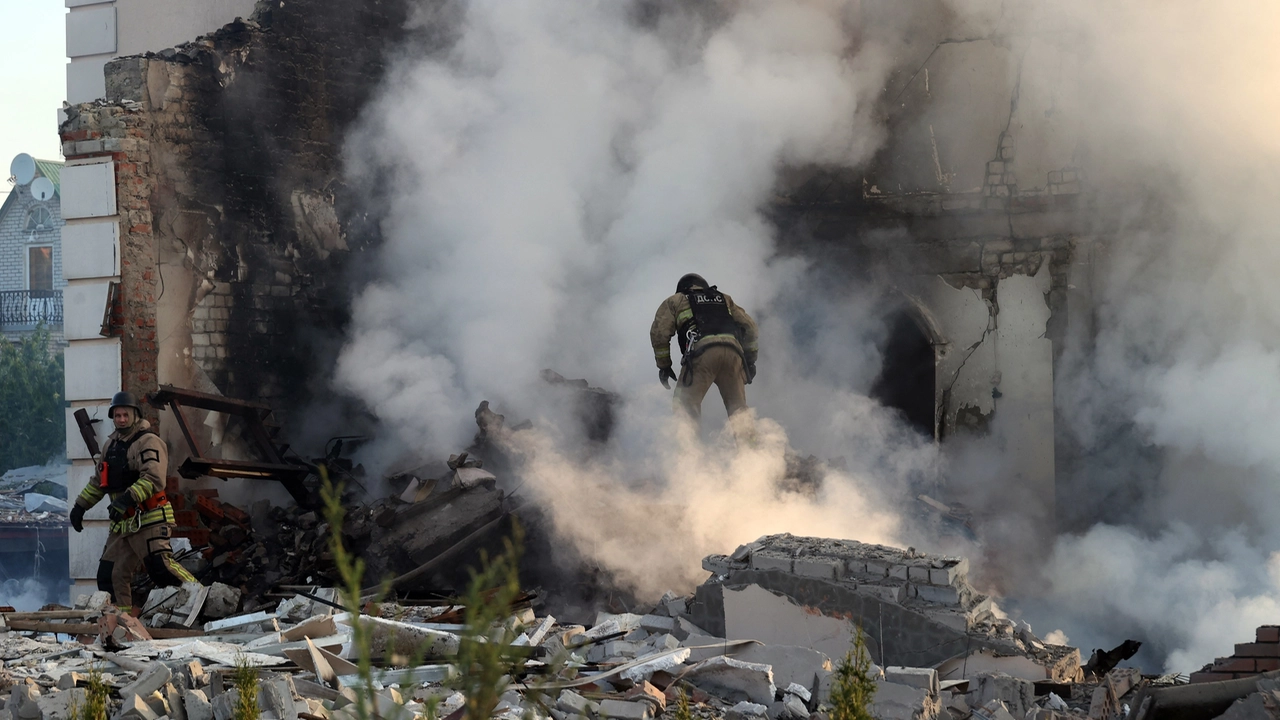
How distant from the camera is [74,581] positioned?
998 centimetres

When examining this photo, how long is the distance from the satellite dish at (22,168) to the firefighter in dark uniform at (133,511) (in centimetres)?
2569

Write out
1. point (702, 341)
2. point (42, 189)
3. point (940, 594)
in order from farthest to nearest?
point (42, 189)
point (702, 341)
point (940, 594)

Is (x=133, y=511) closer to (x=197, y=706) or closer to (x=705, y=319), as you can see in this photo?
(x=197, y=706)

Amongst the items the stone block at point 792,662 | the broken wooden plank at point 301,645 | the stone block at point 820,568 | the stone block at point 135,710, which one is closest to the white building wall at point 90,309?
the broken wooden plank at point 301,645

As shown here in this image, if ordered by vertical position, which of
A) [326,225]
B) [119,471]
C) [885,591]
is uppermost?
[326,225]

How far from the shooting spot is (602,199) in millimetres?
12320

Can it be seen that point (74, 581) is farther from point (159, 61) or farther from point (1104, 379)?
point (1104, 379)

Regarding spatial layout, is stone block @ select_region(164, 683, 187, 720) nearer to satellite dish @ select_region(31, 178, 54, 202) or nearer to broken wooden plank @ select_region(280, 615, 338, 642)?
broken wooden plank @ select_region(280, 615, 338, 642)

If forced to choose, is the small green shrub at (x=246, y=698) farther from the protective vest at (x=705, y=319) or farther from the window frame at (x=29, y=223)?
the window frame at (x=29, y=223)

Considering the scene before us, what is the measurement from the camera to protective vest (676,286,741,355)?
952cm

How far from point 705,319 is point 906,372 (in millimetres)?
4138

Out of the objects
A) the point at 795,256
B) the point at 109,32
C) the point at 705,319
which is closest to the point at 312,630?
the point at 705,319

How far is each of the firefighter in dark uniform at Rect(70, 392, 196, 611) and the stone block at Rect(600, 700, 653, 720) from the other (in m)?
4.25

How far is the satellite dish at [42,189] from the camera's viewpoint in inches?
1195
